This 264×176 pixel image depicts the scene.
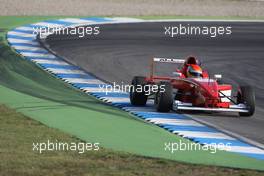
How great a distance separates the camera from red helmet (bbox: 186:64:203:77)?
17531 mm

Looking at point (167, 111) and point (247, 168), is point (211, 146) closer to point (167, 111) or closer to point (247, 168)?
point (247, 168)

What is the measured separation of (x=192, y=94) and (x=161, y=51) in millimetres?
9590

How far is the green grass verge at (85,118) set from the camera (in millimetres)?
13263

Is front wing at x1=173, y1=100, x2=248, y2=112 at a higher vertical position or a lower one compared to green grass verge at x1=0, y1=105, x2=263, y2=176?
higher

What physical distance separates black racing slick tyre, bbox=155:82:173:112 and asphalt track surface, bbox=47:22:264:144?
1.93ft

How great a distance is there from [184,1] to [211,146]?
2577 cm

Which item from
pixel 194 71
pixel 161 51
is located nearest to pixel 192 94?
pixel 194 71

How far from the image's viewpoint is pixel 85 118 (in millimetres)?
15984

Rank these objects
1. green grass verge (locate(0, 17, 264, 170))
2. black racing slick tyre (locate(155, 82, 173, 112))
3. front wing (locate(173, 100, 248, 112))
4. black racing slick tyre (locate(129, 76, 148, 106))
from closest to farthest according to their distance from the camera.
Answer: green grass verge (locate(0, 17, 264, 170)) < black racing slick tyre (locate(155, 82, 173, 112)) < front wing (locate(173, 100, 248, 112)) < black racing slick tyre (locate(129, 76, 148, 106))

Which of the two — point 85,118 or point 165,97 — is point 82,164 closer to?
point 85,118

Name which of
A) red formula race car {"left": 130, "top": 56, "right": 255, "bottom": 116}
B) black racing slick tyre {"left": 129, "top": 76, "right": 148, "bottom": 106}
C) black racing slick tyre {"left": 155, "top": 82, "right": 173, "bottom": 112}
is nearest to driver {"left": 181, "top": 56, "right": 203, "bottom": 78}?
red formula race car {"left": 130, "top": 56, "right": 255, "bottom": 116}

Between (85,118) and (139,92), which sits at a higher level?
(139,92)

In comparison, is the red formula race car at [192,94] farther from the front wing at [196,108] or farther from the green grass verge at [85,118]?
the green grass verge at [85,118]

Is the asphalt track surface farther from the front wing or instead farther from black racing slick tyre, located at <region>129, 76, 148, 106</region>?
black racing slick tyre, located at <region>129, 76, 148, 106</region>
